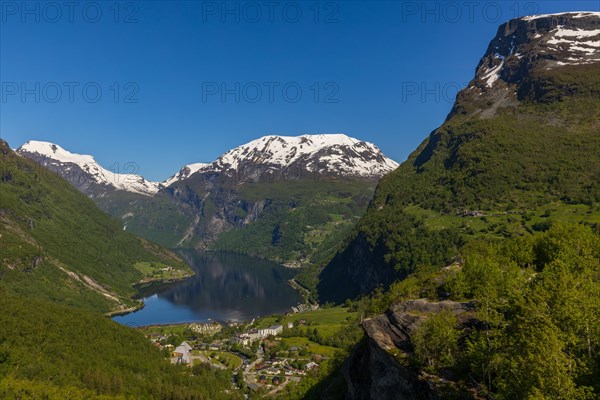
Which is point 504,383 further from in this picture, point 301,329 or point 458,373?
point 301,329

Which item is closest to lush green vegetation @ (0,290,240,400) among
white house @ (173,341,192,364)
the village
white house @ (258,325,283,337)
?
white house @ (173,341,192,364)

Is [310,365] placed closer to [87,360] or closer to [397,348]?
[87,360]

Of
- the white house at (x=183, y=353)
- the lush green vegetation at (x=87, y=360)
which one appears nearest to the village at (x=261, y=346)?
the white house at (x=183, y=353)

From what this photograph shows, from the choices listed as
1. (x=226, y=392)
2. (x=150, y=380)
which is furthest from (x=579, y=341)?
(x=150, y=380)

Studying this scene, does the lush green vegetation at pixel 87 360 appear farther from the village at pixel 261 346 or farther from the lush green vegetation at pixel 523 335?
the lush green vegetation at pixel 523 335

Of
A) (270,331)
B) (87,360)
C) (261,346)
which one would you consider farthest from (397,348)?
(270,331)

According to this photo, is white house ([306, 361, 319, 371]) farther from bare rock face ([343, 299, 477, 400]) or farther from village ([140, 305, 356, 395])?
bare rock face ([343, 299, 477, 400])
